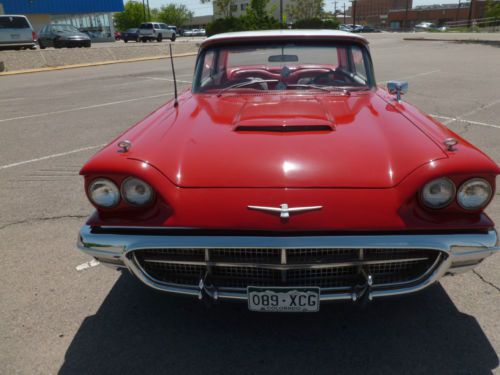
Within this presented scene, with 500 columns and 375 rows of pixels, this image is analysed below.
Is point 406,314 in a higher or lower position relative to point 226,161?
lower

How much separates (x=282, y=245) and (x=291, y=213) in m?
0.15

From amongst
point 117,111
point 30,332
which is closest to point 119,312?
point 30,332

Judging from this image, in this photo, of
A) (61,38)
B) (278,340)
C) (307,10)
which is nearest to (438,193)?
(278,340)

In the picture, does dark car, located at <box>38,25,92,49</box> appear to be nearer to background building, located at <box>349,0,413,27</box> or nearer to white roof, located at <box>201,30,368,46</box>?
white roof, located at <box>201,30,368,46</box>

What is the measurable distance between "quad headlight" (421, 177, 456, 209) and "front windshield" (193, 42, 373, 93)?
5.04 ft

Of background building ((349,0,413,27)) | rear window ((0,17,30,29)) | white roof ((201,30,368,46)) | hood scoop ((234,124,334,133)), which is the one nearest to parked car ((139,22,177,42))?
rear window ((0,17,30,29))

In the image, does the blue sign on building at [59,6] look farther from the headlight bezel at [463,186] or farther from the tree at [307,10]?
the headlight bezel at [463,186]

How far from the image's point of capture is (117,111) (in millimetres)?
8539

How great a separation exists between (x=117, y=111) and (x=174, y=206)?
22.9 ft

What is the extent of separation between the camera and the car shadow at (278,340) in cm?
220

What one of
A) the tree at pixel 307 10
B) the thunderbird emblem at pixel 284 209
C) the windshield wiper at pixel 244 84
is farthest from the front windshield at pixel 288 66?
the tree at pixel 307 10

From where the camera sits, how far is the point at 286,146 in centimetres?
232

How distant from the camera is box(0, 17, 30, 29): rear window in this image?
18.9 m

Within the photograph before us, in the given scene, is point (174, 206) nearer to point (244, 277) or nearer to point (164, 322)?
point (244, 277)
